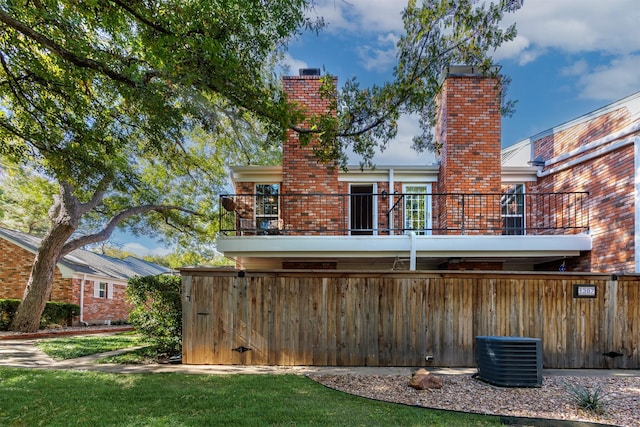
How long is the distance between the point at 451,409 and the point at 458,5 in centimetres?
680

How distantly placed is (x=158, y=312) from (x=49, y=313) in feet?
34.8

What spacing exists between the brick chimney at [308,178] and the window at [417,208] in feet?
6.77

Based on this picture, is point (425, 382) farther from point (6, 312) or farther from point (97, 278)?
point (97, 278)

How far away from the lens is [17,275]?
695 inches

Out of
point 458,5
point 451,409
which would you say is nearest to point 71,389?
point 451,409

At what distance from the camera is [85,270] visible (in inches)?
723

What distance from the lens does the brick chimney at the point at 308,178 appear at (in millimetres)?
10359

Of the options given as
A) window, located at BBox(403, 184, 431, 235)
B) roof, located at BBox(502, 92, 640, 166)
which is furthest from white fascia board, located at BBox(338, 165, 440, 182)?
roof, located at BBox(502, 92, 640, 166)

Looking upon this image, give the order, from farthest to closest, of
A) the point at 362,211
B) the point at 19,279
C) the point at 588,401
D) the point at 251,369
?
the point at 19,279 → the point at 362,211 → the point at 251,369 → the point at 588,401

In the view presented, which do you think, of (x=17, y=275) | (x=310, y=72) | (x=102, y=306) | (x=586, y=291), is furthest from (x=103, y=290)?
(x=586, y=291)

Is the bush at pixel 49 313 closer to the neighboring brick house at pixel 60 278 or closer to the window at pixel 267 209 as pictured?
the neighboring brick house at pixel 60 278

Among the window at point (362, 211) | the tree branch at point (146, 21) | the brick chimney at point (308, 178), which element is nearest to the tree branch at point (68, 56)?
the tree branch at point (146, 21)

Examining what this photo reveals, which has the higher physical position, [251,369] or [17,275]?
[17,275]

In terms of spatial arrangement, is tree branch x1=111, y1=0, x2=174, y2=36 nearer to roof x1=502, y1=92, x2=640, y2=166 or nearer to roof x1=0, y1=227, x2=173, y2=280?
roof x1=502, y1=92, x2=640, y2=166
